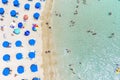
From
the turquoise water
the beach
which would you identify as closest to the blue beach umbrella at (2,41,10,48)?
the beach

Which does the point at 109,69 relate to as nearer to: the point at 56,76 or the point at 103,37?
the point at 103,37

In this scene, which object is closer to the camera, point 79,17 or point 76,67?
point 76,67

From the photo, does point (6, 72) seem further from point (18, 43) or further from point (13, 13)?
point (13, 13)

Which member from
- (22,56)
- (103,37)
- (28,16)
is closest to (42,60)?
(22,56)

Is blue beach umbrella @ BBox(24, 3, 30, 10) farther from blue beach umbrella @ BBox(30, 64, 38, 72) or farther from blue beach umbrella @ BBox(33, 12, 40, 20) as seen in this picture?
blue beach umbrella @ BBox(30, 64, 38, 72)

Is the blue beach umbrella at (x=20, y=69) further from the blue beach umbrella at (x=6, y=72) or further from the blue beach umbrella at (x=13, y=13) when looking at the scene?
the blue beach umbrella at (x=13, y=13)

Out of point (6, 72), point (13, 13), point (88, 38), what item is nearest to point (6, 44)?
point (6, 72)
